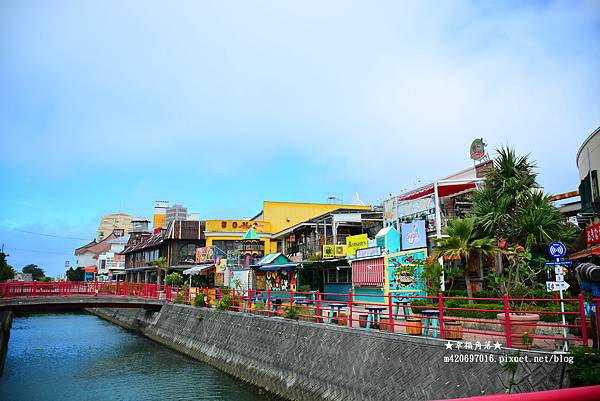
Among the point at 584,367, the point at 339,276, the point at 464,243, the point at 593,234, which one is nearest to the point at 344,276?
the point at 339,276

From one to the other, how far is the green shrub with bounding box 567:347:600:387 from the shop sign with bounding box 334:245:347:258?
1764cm

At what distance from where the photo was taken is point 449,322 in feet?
38.5

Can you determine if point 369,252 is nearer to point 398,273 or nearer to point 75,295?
point 398,273

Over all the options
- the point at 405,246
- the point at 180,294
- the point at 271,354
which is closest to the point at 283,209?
the point at 180,294

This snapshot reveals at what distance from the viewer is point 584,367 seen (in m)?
8.41

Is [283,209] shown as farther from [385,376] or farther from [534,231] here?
[385,376]

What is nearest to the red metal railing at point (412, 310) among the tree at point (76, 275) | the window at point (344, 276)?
the window at point (344, 276)

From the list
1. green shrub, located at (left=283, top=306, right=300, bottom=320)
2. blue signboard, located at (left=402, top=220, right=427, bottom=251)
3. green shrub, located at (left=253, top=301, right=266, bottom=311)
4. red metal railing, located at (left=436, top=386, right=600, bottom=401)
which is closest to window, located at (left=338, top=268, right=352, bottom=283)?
blue signboard, located at (left=402, top=220, right=427, bottom=251)

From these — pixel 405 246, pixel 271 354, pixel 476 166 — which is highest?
pixel 476 166

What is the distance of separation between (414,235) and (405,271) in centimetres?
198

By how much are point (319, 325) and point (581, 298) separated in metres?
9.06

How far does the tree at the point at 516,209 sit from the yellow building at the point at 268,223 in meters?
27.6

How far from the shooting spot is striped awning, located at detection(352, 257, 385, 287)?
2205 cm

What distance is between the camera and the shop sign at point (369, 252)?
22.4 metres
